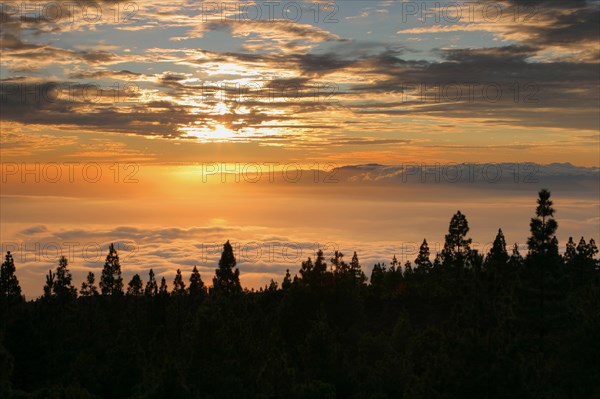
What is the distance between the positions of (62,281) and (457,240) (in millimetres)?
53836

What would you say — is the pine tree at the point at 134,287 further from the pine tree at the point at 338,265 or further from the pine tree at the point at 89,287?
the pine tree at the point at 338,265

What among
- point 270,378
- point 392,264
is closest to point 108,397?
point 270,378

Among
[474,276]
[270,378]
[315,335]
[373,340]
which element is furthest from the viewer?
[373,340]

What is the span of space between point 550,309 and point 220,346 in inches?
947

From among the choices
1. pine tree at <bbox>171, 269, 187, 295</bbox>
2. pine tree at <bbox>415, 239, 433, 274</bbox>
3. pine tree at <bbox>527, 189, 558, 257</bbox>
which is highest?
pine tree at <bbox>527, 189, 558, 257</bbox>

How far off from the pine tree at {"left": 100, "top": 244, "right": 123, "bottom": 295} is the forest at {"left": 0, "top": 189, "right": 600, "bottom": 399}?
16203 millimetres

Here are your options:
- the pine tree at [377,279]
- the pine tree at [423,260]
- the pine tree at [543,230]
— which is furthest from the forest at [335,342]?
the pine tree at [423,260]

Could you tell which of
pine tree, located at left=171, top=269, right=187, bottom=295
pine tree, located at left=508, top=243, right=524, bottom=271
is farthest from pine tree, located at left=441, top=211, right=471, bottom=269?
pine tree, located at left=171, top=269, right=187, bottom=295

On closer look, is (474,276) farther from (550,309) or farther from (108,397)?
(108,397)

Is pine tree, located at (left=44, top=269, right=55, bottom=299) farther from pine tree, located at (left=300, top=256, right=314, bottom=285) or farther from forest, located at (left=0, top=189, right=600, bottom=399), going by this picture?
pine tree, located at (left=300, top=256, right=314, bottom=285)

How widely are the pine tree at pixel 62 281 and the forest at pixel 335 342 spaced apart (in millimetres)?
177

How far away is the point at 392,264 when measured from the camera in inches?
5162

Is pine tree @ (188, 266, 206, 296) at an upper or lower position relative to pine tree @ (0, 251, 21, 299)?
lower

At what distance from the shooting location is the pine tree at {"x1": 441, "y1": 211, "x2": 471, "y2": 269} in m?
85.1
